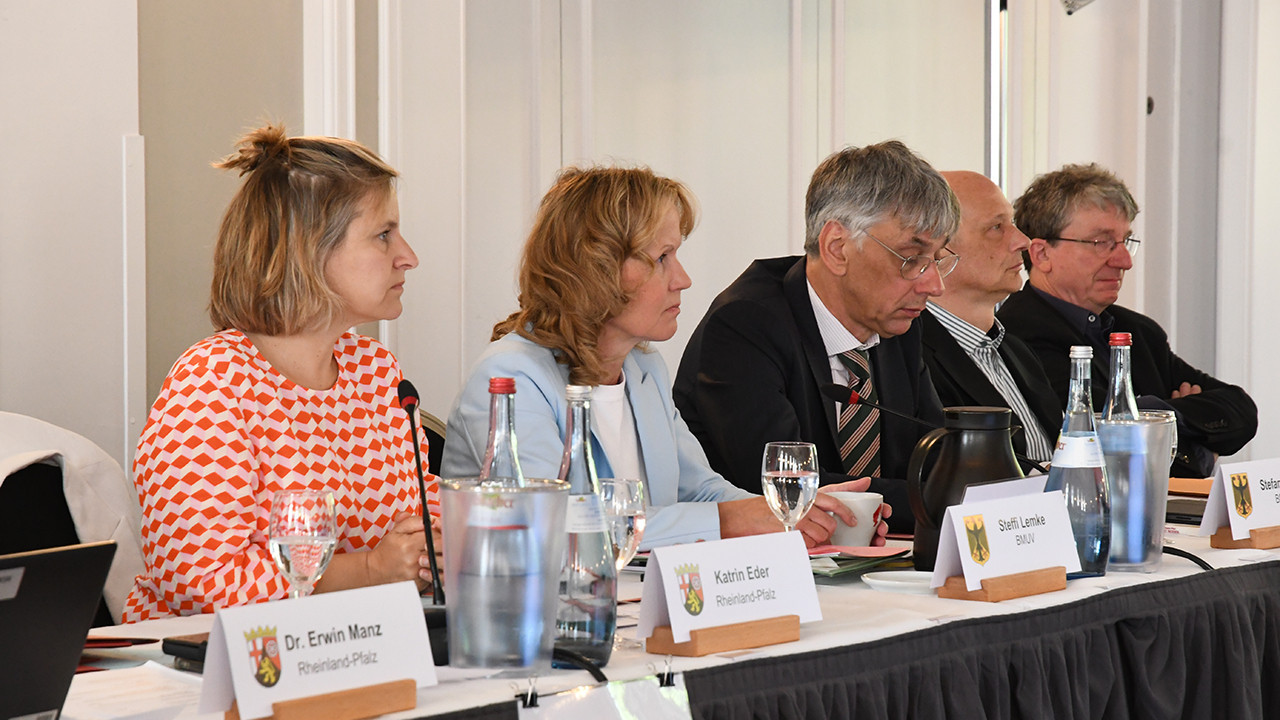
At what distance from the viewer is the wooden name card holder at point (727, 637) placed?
120cm

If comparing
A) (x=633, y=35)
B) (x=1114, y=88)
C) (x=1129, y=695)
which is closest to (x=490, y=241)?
(x=633, y=35)

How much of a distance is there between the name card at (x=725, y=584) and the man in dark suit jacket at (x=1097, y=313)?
2199 mm

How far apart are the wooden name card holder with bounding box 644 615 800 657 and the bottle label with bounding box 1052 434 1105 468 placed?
1.68 feet

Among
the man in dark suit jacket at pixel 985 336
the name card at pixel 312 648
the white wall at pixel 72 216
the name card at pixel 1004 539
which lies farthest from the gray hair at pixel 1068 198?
the name card at pixel 312 648

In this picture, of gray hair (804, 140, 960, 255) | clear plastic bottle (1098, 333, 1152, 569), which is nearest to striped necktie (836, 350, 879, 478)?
gray hair (804, 140, 960, 255)

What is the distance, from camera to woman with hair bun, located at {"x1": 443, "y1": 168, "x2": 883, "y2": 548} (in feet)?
6.64

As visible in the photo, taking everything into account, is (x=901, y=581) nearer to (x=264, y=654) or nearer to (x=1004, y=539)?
(x=1004, y=539)

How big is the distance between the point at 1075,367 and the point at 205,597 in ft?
3.57

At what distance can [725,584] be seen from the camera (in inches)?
48.5

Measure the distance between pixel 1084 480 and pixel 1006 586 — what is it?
0.70ft

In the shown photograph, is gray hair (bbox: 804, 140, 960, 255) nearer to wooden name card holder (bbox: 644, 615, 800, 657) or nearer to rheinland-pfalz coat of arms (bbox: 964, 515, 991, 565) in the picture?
rheinland-pfalz coat of arms (bbox: 964, 515, 991, 565)

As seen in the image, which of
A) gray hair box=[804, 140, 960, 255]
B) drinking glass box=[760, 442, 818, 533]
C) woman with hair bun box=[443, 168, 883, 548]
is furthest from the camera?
gray hair box=[804, 140, 960, 255]

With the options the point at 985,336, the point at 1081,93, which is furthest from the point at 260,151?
the point at 1081,93

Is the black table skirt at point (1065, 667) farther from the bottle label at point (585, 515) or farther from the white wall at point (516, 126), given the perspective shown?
the white wall at point (516, 126)
